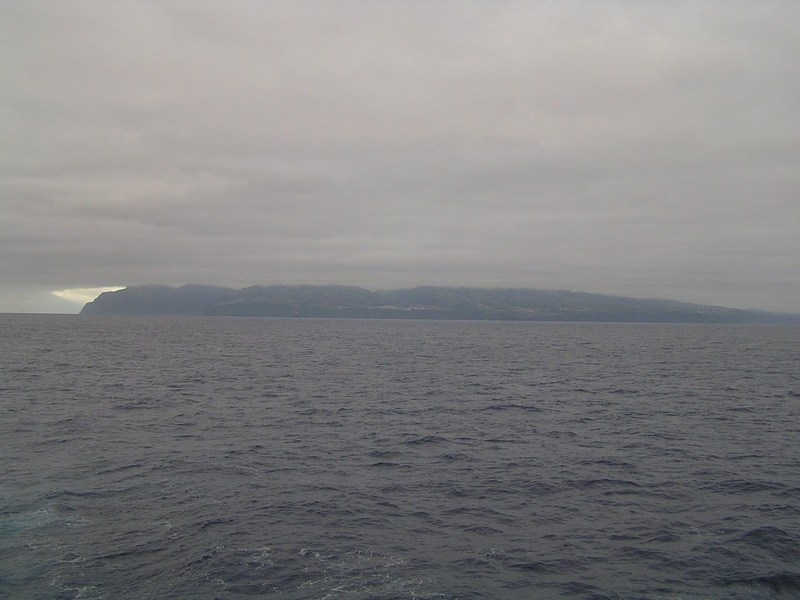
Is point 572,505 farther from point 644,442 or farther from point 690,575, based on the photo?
point 644,442

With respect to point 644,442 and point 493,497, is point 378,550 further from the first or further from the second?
point 644,442

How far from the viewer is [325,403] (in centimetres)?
5212

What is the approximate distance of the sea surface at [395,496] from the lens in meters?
19.4

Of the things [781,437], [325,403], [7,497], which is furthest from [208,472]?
[781,437]

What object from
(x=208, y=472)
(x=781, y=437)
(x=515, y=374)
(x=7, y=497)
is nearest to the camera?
(x=7, y=497)

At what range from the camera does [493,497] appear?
27203 mm

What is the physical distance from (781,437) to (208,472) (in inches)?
1462

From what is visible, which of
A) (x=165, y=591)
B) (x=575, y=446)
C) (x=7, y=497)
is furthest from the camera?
(x=575, y=446)

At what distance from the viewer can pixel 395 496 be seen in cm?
2719

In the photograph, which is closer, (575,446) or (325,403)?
(575,446)

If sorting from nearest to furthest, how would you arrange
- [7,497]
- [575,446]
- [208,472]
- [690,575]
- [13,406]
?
[690,575] < [7,497] < [208,472] < [575,446] < [13,406]

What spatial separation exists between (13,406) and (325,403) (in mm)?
25347

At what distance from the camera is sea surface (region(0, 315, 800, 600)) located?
19372 mm

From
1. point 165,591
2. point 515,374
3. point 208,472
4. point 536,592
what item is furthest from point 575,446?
point 515,374
